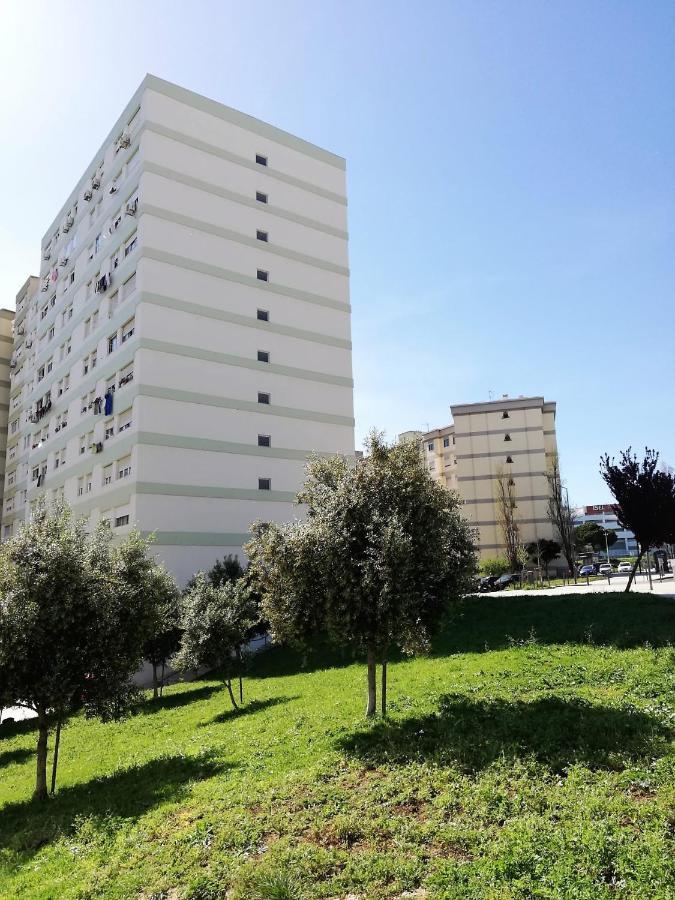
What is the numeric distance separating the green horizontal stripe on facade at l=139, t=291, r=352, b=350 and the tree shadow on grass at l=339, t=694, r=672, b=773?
99.3ft

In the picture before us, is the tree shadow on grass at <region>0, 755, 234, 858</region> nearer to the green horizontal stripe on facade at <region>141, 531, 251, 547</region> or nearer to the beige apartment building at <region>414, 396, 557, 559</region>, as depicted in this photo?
→ the green horizontal stripe on facade at <region>141, 531, 251, 547</region>

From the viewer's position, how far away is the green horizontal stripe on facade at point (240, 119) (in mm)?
39781

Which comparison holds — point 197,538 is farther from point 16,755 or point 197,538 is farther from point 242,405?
point 16,755

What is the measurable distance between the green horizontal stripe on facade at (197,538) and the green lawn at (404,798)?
55.8 feet

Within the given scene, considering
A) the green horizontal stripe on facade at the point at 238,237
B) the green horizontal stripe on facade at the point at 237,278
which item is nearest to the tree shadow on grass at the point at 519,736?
the green horizontal stripe on facade at the point at 237,278

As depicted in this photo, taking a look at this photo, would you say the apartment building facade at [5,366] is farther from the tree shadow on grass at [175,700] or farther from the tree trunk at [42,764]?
the tree trunk at [42,764]

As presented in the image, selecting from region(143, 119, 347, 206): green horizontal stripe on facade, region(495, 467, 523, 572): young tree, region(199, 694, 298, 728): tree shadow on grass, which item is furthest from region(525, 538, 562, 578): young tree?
region(199, 694, 298, 728): tree shadow on grass

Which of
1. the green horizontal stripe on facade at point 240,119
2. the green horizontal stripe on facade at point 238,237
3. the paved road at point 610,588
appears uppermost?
the green horizontal stripe on facade at point 240,119

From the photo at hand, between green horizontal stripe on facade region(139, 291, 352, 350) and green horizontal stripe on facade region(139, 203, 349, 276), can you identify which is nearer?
green horizontal stripe on facade region(139, 291, 352, 350)

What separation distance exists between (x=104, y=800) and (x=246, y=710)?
7068 mm

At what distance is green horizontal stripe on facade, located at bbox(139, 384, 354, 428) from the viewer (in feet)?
116

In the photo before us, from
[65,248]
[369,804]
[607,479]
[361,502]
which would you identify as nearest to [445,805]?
[369,804]

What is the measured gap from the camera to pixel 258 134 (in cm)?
4331

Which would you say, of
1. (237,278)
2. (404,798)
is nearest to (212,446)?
(237,278)
